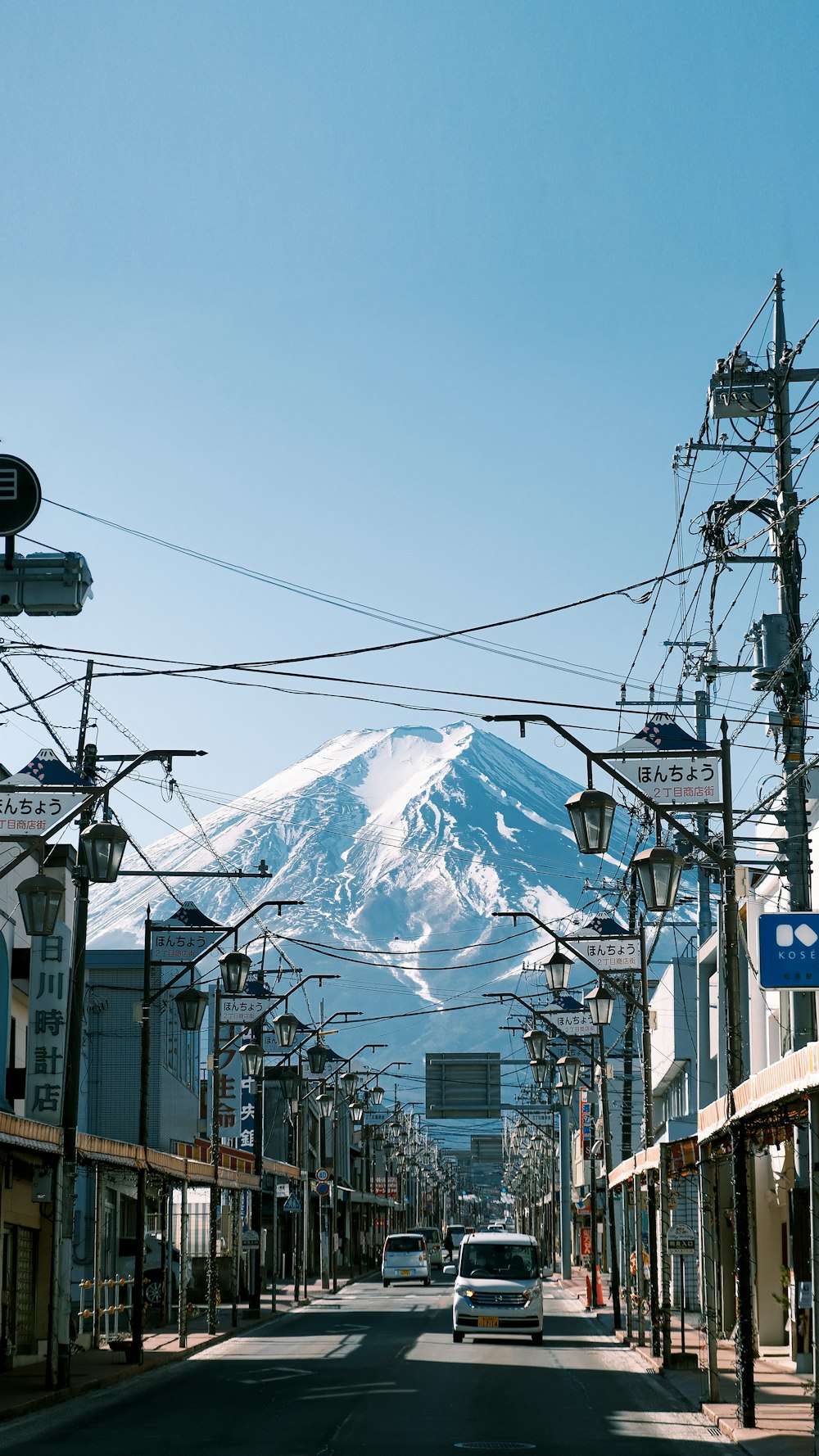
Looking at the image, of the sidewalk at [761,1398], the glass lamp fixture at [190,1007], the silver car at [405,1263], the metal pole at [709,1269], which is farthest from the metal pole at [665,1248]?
the silver car at [405,1263]

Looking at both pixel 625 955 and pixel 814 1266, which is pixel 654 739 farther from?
pixel 625 955

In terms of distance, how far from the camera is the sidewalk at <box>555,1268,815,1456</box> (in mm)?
18016

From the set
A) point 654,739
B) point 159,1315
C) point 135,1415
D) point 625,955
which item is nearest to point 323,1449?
point 135,1415

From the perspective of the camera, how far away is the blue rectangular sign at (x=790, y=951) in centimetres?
1661

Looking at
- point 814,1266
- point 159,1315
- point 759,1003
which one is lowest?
point 159,1315

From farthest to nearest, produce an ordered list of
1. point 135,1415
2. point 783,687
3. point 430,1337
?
point 430,1337 → point 783,687 → point 135,1415

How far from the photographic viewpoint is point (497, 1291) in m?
35.0

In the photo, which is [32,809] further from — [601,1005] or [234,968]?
[601,1005]

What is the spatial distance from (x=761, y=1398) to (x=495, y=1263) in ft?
40.1

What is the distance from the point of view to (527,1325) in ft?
114

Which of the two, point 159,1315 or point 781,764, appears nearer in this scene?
point 781,764

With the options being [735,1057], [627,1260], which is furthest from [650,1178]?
[627,1260]

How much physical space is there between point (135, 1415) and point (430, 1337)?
1670cm

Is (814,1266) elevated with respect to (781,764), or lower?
lower
